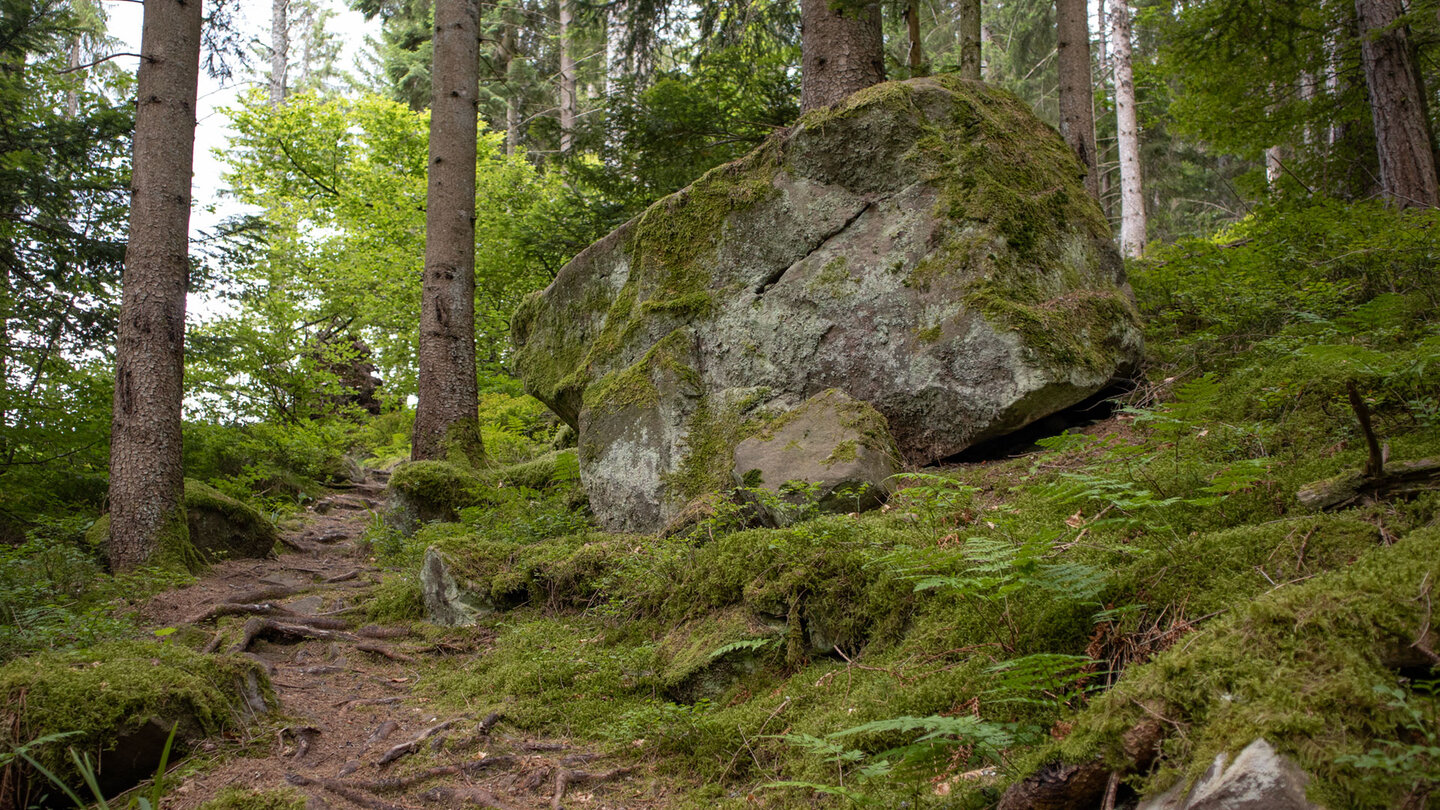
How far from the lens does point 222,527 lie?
340 inches

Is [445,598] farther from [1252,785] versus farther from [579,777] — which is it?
[1252,785]

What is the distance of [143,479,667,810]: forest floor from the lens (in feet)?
11.1

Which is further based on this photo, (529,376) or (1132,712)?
(529,376)

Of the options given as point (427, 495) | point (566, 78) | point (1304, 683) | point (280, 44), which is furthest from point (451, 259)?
point (280, 44)

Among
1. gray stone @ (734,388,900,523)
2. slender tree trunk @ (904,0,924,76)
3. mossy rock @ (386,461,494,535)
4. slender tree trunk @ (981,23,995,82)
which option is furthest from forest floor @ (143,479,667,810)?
slender tree trunk @ (981,23,995,82)

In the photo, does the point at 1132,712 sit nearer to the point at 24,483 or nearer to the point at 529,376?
the point at 529,376

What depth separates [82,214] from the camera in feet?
Answer: 32.3

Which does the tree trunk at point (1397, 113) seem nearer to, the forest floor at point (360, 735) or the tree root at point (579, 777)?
the tree root at point (579, 777)

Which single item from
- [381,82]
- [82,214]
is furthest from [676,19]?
[381,82]

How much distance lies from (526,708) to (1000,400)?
3497mm

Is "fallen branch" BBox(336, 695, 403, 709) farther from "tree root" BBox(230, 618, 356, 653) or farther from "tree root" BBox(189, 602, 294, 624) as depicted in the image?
"tree root" BBox(189, 602, 294, 624)

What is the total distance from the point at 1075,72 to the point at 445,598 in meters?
10.6

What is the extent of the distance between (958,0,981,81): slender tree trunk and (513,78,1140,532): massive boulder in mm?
2873

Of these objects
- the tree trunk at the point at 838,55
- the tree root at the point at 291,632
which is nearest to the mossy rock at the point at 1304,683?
the tree root at the point at 291,632
